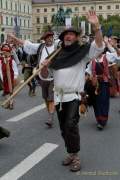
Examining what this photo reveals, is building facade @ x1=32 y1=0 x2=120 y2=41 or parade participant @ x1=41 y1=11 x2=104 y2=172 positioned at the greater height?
building facade @ x1=32 y1=0 x2=120 y2=41

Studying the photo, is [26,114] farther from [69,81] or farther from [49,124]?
[69,81]

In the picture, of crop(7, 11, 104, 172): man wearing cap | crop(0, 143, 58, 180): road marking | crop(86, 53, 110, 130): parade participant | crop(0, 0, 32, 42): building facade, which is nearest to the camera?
crop(0, 143, 58, 180): road marking

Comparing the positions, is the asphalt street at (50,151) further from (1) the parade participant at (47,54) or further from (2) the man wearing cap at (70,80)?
(1) the parade participant at (47,54)

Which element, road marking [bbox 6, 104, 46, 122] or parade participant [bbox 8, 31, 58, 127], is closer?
parade participant [bbox 8, 31, 58, 127]

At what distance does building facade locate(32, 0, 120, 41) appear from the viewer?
150625 millimetres

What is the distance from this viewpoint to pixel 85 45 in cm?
652

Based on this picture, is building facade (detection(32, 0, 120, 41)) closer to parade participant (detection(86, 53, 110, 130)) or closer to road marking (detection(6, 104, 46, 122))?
road marking (detection(6, 104, 46, 122))

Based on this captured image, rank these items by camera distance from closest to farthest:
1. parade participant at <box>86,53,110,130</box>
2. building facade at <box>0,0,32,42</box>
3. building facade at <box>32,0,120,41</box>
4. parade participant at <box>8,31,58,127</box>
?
1. parade participant at <box>8,31,58,127</box>
2. parade participant at <box>86,53,110,130</box>
3. building facade at <box>0,0,32,42</box>
4. building facade at <box>32,0,120,41</box>

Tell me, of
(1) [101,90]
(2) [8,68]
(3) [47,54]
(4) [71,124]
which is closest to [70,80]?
(4) [71,124]

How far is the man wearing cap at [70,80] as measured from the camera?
6.54 meters

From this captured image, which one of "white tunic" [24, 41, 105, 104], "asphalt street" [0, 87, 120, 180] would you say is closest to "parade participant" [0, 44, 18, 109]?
"asphalt street" [0, 87, 120, 180]

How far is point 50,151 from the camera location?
7664mm

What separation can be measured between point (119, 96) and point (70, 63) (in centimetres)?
820

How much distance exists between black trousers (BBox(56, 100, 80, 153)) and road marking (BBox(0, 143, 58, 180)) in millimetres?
581
